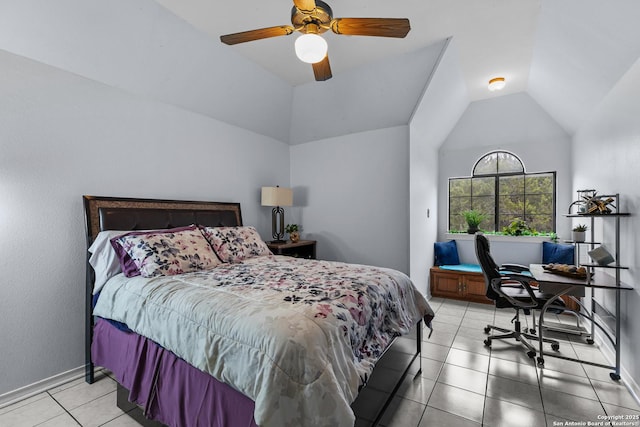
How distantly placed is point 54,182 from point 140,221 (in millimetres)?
663

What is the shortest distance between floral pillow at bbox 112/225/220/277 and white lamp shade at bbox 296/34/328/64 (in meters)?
1.71

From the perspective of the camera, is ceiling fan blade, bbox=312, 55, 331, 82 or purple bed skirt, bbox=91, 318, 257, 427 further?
ceiling fan blade, bbox=312, 55, 331, 82

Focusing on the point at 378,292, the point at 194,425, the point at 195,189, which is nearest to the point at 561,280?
the point at 378,292

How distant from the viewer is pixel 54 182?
226 centimetres

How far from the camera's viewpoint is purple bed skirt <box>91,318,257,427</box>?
1.34 meters

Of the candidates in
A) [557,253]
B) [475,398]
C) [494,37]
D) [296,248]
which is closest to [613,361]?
[475,398]

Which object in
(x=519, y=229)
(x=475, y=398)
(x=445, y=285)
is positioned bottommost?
(x=475, y=398)

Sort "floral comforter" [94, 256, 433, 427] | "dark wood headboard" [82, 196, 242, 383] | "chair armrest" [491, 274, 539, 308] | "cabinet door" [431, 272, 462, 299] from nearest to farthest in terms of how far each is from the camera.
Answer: "floral comforter" [94, 256, 433, 427], "dark wood headboard" [82, 196, 242, 383], "chair armrest" [491, 274, 539, 308], "cabinet door" [431, 272, 462, 299]

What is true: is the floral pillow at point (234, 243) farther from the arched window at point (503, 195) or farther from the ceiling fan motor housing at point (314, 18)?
the arched window at point (503, 195)

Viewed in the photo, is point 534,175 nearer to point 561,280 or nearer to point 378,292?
point 561,280

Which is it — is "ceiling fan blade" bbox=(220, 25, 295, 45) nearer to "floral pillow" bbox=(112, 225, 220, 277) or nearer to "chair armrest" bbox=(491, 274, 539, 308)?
"floral pillow" bbox=(112, 225, 220, 277)

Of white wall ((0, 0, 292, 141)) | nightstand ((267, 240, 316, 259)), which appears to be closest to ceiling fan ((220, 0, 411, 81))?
white wall ((0, 0, 292, 141))

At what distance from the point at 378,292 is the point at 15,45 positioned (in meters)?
3.02

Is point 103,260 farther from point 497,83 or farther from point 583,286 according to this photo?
point 497,83
